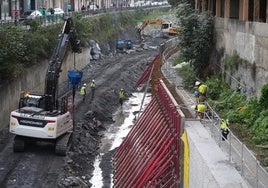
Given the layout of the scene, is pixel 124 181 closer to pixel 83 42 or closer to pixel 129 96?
pixel 129 96

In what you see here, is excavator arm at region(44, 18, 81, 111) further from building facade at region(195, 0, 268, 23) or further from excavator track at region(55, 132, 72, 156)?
building facade at region(195, 0, 268, 23)

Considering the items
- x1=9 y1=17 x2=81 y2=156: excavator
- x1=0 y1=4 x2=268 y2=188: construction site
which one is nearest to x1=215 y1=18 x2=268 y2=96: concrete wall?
x1=0 y1=4 x2=268 y2=188: construction site

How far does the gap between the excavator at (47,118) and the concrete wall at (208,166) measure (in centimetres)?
833

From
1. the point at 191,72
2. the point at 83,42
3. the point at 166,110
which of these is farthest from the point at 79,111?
the point at 83,42

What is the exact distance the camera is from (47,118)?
27609 mm

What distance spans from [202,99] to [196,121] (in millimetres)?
3082

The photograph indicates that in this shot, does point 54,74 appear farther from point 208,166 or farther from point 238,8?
point 238,8

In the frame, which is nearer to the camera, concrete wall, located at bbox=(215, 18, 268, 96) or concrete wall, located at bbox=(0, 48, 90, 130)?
concrete wall, located at bbox=(215, 18, 268, 96)

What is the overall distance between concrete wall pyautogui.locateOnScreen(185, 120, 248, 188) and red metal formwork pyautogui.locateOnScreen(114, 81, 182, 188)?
1.32 m

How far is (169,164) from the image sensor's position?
74.0 ft

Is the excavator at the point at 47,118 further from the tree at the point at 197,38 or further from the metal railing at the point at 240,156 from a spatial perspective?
the tree at the point at 197,38

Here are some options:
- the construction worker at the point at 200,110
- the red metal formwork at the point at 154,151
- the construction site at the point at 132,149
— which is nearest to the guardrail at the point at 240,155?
the construction site at the point at 132,149

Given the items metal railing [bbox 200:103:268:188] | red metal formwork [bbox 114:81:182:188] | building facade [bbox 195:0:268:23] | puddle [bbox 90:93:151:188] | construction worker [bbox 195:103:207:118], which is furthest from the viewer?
building facade [bbox 195:0:268:23]

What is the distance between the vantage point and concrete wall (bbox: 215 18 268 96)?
27.0 meters
